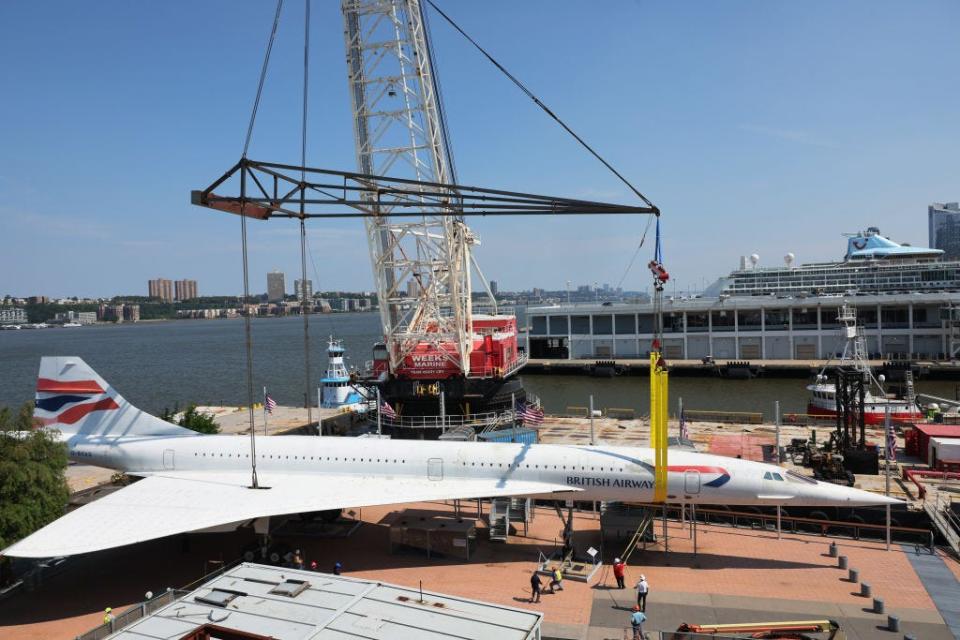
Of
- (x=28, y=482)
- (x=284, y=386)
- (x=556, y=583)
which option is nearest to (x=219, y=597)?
(x=556, y=583)

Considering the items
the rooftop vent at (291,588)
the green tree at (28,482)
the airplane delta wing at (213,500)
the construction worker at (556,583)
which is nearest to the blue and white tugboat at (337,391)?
the airplane delta wing at (213,500)

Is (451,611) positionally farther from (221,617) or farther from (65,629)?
(65,629)

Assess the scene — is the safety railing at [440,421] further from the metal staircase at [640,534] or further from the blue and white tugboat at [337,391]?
the metal staircase at [640,534]

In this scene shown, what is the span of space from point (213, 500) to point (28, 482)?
5.52m

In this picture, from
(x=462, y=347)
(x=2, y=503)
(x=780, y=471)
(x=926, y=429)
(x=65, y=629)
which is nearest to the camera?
(x=65, y=629)

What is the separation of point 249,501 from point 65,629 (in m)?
5.87

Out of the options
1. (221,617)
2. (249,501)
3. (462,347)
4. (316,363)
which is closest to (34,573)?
(249,501)

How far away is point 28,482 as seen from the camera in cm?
1948

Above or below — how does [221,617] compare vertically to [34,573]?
above

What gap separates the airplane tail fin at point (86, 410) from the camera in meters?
26.1

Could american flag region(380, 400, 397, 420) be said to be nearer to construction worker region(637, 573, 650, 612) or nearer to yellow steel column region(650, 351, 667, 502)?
yellow steel column region(650, 351, 667, 502)

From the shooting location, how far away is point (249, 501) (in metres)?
20.9

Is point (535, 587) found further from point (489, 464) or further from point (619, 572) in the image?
point (489, 464)

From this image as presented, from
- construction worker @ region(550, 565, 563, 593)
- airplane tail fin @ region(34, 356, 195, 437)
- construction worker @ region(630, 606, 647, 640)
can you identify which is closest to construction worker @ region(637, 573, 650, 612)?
construction worker @ region(630, 606, 647, 640)
